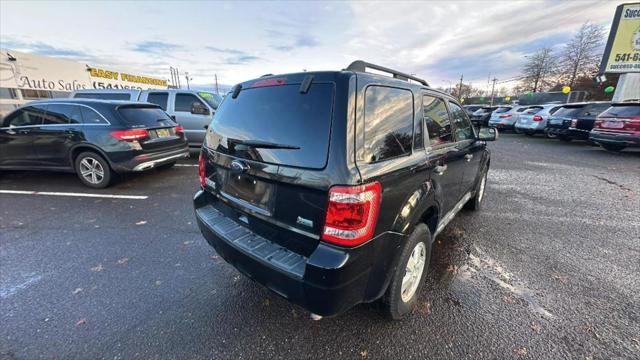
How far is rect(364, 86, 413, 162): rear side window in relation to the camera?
171cm

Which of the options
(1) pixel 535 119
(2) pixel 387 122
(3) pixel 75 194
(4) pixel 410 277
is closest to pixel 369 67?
(2) pixel 387 122

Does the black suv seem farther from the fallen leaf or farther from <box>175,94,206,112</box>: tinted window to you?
<box>175,94,206,112</box>: tinted window

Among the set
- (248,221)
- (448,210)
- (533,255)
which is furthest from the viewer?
(533,255)

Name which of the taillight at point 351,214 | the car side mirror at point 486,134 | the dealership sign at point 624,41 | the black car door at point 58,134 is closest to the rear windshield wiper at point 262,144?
the taillight at point 351,214

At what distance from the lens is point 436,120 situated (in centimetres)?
256

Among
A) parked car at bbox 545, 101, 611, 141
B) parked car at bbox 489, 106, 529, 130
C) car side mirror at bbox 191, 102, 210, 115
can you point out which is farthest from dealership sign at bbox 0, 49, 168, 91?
parked car at bbox 489, 106, 529, 130

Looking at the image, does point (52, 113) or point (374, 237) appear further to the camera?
point (52, 113)

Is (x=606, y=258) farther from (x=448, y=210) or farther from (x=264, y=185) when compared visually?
(x=264, y=185)

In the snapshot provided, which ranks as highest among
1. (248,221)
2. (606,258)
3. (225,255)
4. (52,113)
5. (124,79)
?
(124,79)

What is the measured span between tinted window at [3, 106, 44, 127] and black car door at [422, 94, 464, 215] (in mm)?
7161

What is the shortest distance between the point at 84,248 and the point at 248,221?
2516 millimetres

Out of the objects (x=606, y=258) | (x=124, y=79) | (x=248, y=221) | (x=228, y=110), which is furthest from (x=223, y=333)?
(x=124, y=79)

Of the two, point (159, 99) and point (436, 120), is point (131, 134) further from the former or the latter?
point (436, 120)

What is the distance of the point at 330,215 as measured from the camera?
159 cm
